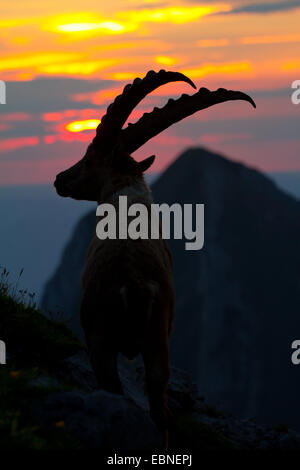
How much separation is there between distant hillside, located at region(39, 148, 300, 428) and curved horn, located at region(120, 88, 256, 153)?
9707 centimetres

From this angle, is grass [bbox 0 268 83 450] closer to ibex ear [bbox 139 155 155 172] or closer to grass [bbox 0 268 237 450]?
grass [bbox 0 268 237 450]

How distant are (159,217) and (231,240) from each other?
132 metres

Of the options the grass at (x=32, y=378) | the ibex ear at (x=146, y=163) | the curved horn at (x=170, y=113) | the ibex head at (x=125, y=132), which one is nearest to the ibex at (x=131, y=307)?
the grass at (x=32, y=378)

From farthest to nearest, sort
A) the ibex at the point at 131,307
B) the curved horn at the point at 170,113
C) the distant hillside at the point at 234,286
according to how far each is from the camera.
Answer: the distant hillside at the point at 234,286
the curved horn at the point at 170,113
the ibex at the point at 131,307

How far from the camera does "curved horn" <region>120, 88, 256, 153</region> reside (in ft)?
35.1

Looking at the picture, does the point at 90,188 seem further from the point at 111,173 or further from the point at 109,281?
the point at 109,281

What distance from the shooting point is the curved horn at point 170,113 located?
10.7 metres

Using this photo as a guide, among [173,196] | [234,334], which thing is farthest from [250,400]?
[173,196]

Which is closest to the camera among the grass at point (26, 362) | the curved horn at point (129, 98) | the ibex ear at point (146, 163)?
the grass at point (26, 362)

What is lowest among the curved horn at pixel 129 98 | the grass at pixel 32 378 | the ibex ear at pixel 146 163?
the grass at pixel 32 378

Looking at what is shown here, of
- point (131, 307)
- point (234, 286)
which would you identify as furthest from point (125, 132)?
point (234, 286)

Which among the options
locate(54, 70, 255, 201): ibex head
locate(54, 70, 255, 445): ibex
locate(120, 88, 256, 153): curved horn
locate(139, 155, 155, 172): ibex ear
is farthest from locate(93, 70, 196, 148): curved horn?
locate(54, 70, 255, 445): ibex

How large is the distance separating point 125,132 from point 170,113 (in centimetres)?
73

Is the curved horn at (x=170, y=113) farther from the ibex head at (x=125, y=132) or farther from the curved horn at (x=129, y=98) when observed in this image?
the curved horn at (x=129, y=98)
